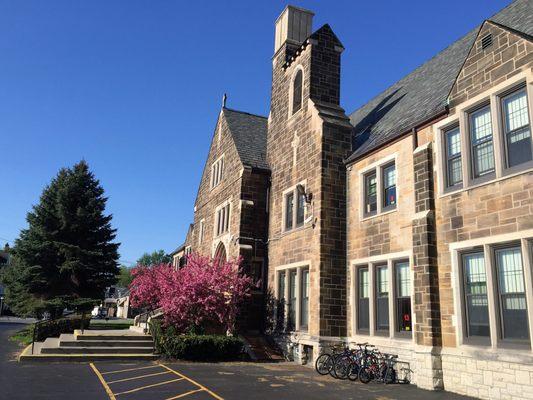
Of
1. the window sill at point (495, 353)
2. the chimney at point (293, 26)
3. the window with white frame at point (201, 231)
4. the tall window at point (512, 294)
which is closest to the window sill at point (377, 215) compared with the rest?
the tall window at point (512, 294)

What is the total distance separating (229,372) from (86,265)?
62.3 ft

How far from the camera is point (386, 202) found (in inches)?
598

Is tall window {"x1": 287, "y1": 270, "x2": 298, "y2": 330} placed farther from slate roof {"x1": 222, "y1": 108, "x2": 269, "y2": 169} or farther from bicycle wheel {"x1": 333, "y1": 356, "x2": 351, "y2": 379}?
slate roof {"x1": 222, "y1": 108, "x2": 269, "y2": 169}

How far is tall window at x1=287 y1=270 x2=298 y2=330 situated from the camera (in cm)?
1838

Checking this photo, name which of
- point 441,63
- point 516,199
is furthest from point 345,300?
point 441,63

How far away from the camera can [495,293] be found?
35.0 ft

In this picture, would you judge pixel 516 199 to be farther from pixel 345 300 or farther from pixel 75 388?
pixel 75 388

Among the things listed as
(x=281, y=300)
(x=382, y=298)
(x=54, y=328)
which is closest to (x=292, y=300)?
(x=281, y=300)

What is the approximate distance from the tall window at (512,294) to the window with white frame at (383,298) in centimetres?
324

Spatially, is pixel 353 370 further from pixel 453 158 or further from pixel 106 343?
pixel 106 343

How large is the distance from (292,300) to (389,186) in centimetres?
655

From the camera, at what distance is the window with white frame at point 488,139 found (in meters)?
10.7

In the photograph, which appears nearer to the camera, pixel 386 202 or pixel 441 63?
pixel 386 202

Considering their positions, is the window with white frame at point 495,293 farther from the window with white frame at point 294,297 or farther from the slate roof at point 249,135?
the slate roof at point 249,135
